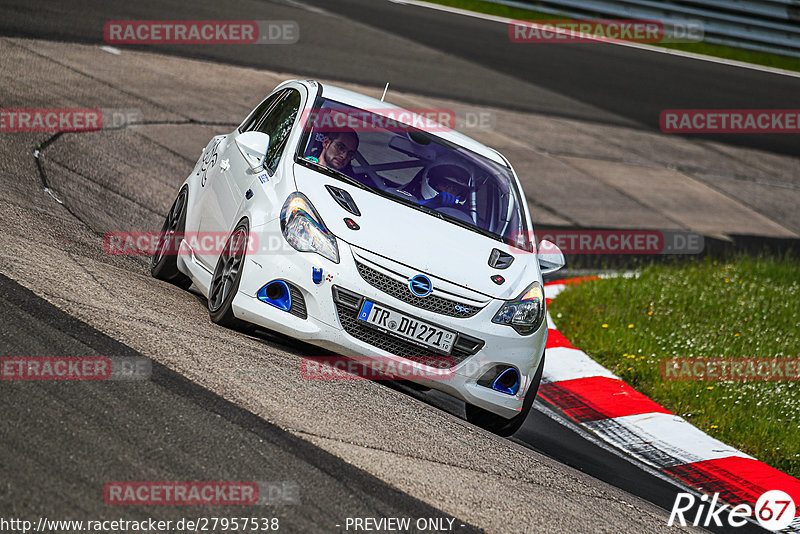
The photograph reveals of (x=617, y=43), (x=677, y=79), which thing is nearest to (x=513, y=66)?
(x=677, y=79)

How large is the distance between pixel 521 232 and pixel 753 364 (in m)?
2.99

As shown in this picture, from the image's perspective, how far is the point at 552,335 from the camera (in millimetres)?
9078

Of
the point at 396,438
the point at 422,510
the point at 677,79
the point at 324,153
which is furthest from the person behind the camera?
the point at 677,79

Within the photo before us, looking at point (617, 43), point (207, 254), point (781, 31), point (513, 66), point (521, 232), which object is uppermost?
point (781, 31)

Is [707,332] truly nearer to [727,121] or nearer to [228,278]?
[228,278]

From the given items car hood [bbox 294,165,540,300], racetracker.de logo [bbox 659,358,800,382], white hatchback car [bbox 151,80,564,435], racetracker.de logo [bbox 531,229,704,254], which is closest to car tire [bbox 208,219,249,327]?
white hatchback car [bbox 151,80,564,435]

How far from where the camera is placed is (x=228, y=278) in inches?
244

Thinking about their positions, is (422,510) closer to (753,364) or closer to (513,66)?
(753,364)

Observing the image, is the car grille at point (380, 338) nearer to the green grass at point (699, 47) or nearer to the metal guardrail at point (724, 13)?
the green grass at point (699, 47)

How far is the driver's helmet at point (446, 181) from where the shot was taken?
6879mm

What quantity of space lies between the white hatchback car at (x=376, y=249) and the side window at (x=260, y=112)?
273 millimetres

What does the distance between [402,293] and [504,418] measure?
114cm

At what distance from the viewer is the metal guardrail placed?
2517 cm

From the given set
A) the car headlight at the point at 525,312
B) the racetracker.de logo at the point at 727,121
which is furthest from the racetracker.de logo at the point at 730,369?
the racetracker.de logo at the point at 727,121
